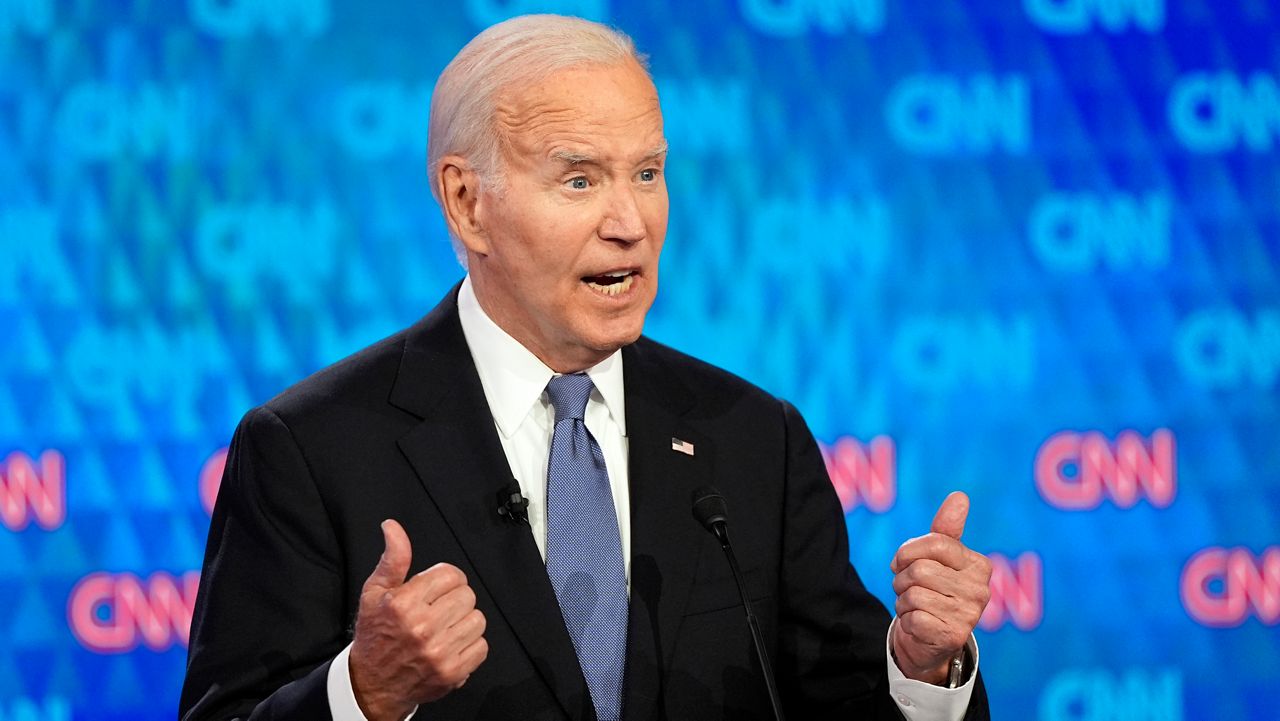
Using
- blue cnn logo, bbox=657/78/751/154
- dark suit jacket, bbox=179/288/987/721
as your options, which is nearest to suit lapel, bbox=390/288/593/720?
dark suit jacket, bbox=179/288/987/721

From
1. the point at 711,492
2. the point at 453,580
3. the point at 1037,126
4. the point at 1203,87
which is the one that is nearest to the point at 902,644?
the point at 711,492

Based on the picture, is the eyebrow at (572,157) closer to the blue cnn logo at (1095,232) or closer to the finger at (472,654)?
the finger at (472,654)

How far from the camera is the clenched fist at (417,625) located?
1512 millimetres

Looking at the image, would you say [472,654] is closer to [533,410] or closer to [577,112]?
[533,410]

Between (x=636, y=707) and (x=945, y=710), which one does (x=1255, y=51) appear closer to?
(x=945, y=710)

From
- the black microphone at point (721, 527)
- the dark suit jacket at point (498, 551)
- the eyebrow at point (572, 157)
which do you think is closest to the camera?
the black microphone at point (721, 527)

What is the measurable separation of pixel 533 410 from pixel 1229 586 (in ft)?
6.46

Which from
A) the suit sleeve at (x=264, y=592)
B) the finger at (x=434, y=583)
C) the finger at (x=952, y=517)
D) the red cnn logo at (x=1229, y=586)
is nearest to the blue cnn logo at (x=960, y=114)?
the red cnn logo at (x=1229, y=586)

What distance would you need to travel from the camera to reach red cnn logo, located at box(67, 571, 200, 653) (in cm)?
A: 292

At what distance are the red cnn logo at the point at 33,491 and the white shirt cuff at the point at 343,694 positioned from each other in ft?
5.07

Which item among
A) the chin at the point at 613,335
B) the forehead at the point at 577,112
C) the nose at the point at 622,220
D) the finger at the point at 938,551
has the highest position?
the forehead at the point at 577,112

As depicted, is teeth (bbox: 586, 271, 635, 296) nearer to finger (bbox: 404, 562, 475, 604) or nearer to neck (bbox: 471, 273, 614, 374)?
neck (bbox: 471, 273, 614, 374)

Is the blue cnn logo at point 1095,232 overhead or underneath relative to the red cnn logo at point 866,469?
overhead

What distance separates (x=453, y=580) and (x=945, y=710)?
2.25 ft
